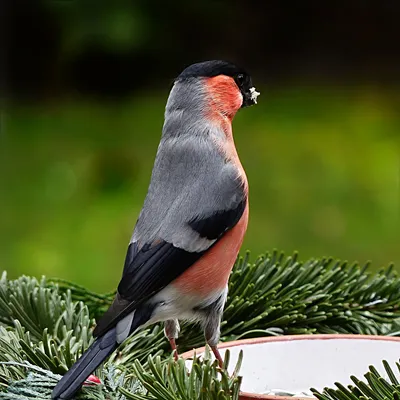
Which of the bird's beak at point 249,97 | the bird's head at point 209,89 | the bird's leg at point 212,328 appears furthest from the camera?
the bird's beak at point 249,97

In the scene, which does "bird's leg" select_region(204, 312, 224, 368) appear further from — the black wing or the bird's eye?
the bird's eye

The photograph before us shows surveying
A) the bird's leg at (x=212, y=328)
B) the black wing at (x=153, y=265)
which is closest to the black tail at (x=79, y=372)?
the black wing at (x=153, y=265)

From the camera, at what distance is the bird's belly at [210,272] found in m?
1.69

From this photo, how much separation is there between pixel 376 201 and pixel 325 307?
10.4ft

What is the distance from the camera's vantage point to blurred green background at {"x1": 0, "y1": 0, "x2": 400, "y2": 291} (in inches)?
181

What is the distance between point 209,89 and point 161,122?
4.02 meters

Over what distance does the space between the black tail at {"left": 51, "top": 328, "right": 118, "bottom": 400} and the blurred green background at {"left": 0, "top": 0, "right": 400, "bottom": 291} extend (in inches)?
101

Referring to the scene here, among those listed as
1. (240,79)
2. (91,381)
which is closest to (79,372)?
(91,381)

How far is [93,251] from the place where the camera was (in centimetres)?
445

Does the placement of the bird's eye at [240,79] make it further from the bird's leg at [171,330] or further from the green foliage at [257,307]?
the bird's leg at [171,330]

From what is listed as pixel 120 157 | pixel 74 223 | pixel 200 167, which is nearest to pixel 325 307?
pixel 200 167

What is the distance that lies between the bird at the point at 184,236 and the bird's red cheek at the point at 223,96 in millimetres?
51

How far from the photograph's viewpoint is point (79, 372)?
4.33ft

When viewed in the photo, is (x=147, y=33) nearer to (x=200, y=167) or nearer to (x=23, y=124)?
(x=23, y=124)
